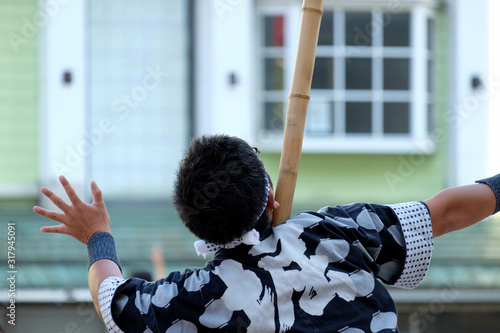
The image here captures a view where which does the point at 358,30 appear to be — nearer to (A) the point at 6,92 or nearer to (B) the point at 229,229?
(A) the point at 6,92

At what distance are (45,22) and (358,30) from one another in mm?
3479

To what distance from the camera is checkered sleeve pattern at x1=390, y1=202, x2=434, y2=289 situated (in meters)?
1.68

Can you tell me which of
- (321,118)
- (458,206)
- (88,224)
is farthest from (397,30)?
(88,224)

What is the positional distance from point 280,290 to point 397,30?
7.07 meters

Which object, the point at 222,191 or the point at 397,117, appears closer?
the point at 222,191

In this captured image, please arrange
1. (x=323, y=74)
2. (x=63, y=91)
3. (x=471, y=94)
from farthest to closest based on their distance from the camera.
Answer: (x=323, y=74), (x=471, y=94), (x=63, y=91)

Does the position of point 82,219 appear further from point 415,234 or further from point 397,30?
point 397,30

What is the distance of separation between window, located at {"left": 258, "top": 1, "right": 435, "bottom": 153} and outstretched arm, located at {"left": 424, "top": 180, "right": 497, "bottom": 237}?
20.5 ft

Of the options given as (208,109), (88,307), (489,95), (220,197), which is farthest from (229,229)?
(489,95)

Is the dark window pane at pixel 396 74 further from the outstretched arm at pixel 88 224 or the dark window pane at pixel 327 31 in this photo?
the outstretched arm at pixel 88 224

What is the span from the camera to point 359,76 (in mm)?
8148

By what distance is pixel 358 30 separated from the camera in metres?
8.04

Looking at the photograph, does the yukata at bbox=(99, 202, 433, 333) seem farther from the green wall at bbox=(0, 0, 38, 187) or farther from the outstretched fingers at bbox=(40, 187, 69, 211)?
the green wall at bbox=(0, 0, 38, 187)

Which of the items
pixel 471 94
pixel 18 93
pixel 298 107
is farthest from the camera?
pixel 471 94
